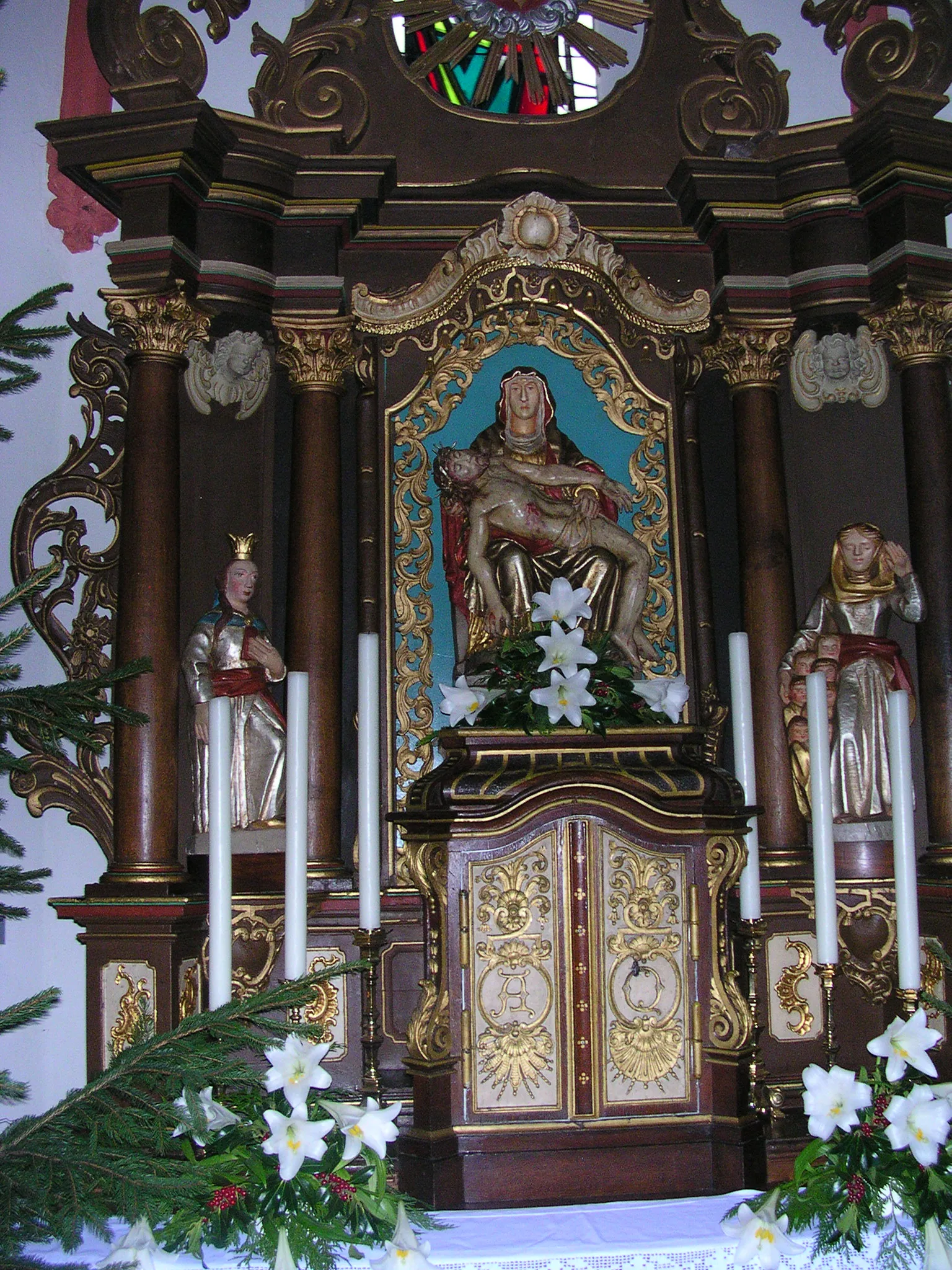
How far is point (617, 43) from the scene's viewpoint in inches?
252

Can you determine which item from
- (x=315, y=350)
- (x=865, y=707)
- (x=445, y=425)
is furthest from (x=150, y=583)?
(x=865, y=707)

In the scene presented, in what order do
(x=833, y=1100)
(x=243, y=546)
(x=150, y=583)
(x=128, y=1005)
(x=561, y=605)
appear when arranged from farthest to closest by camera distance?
(x=243, y=546)
(x=150, y=583)
(x=128, y=1005)
(x=561, y=605)
(x=833, y=1100)

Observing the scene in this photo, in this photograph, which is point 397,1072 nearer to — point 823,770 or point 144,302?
point 823,770

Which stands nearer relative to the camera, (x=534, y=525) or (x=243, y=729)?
(x=243, y=729)

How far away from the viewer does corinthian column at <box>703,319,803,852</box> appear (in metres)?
5.27

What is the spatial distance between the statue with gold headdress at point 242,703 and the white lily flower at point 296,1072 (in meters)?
2.77

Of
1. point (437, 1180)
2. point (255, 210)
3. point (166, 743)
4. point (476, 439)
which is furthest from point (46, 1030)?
point (255, 210)

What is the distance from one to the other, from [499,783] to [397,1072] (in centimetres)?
168

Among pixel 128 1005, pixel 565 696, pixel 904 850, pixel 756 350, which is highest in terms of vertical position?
pixel 756 350

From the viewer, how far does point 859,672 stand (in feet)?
17.0

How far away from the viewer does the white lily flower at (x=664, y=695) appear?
410 centimetres

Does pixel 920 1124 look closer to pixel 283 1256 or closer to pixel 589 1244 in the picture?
pixel 589 1244

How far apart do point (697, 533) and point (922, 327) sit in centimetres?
121

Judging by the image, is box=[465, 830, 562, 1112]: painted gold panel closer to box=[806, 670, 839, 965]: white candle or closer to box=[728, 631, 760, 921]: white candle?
box=[728, 631, 760, 921]: white candle
